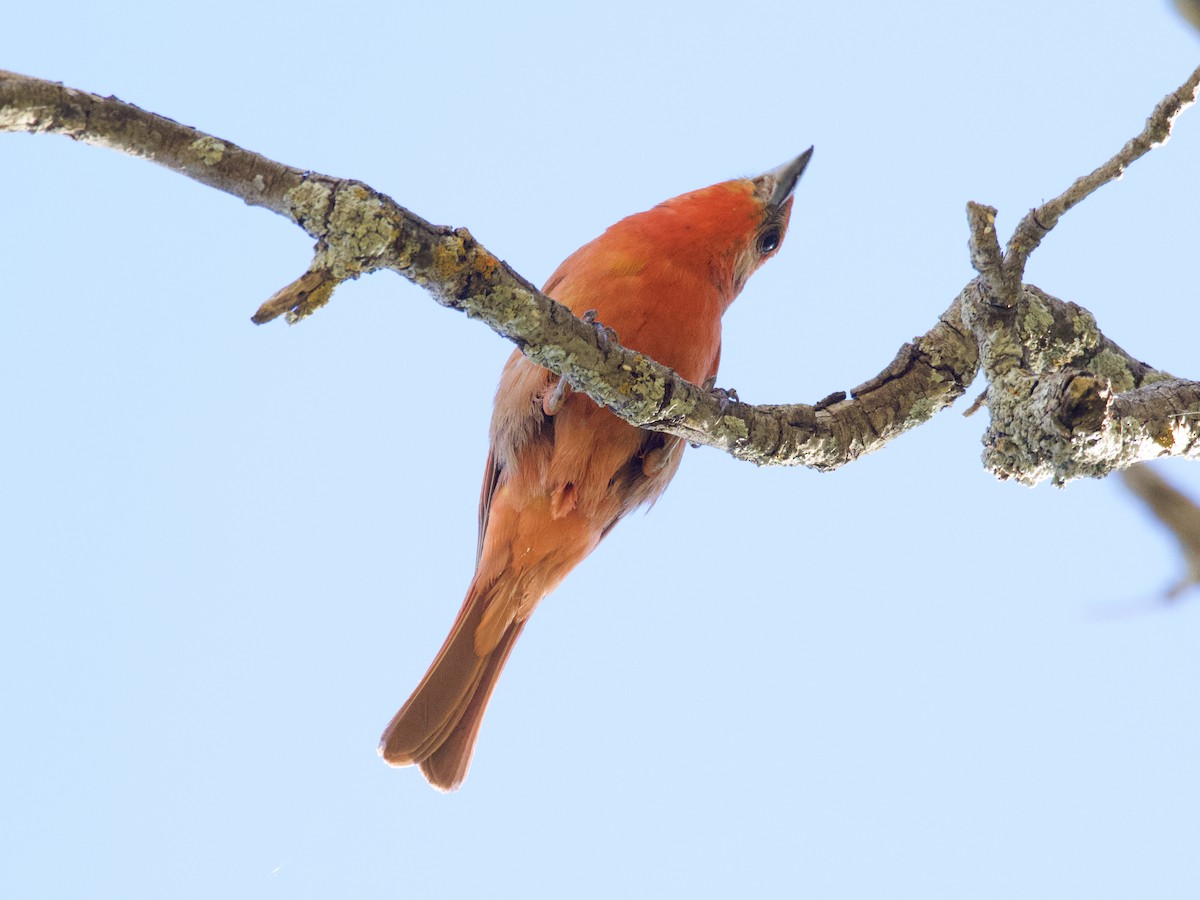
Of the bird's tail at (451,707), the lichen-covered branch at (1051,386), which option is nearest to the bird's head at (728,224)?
the lichen-covered branch at (1051,386)

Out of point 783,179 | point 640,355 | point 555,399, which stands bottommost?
point 640,355

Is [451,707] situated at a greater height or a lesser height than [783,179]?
lesser

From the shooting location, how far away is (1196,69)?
7.23 feet

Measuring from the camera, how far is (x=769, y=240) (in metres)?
4.42

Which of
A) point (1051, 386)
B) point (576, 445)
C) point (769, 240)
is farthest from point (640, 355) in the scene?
point (769, 240)

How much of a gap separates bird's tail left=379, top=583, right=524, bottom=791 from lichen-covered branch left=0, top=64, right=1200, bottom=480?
1.47 meters

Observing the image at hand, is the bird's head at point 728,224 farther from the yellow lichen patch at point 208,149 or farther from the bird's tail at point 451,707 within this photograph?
the yellow lichen patch at point 208,149

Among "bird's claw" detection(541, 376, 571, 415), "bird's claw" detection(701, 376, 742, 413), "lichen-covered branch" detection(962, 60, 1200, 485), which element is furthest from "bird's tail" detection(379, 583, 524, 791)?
"lichen-covered branch" detection(962, 60, 1200, 485)

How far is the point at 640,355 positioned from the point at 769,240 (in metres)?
1.83

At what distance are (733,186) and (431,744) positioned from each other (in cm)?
244

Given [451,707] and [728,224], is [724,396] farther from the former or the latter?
[451,707]

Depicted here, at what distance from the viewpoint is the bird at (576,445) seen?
360cm

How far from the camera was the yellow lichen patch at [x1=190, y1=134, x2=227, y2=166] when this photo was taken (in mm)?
2100

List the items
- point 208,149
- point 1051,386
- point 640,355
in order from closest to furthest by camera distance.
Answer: point 208,149
point 1051,386
point 640,355
